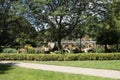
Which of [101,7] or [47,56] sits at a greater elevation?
[101,7]

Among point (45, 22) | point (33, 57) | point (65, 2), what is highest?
point (65, 2)

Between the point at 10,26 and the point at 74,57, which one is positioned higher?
the point at 10,26

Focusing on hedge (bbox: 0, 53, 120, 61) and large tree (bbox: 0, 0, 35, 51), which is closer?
hedge (bbox: 0, 53, 120, 61)

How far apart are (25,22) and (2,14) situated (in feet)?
31.0

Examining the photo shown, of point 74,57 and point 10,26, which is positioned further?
point 10,26

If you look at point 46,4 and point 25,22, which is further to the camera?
point 25,22

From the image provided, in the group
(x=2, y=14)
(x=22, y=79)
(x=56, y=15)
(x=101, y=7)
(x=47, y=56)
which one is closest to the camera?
(x=22, y=79)

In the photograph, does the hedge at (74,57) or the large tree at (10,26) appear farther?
the large tree at (10,26)

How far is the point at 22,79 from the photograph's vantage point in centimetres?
1434

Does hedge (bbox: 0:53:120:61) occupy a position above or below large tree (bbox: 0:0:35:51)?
below

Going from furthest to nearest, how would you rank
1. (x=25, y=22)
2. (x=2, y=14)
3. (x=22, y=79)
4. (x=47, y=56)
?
(x=2, y=14) < (x=25, y=22) < (x=47, y=56) < (x=22, y=79)

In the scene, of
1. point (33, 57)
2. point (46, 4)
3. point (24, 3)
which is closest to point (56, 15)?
point (46, 4)

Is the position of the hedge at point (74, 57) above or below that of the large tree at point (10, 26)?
below

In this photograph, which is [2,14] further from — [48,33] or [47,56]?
[47,56]
